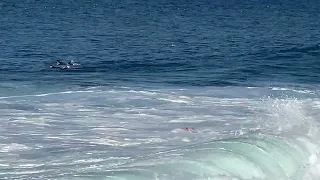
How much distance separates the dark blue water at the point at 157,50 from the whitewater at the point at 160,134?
3.17m

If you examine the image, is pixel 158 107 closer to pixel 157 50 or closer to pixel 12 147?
pixel 12 147

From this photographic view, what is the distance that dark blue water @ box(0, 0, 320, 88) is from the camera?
28312mm

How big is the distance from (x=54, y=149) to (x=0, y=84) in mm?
9150

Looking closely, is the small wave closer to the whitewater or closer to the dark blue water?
the whitewater

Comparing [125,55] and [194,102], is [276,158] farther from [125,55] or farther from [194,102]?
[125,55]

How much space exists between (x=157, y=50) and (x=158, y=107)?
51.5 feet

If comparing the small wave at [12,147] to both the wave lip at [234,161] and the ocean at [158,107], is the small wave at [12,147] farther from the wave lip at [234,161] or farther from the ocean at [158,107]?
the wave lip at [234,161]

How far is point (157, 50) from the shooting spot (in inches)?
1465

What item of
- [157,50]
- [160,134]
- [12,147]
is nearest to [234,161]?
[160,134]

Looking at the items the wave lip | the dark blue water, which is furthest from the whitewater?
the dark blue water

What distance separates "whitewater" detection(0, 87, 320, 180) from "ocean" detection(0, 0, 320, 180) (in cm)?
2

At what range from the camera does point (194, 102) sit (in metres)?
22.6

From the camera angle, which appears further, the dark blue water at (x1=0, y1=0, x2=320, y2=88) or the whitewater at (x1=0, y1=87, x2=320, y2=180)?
the dark blue water at (x1=0, y1=0, x2=320, y2=88)

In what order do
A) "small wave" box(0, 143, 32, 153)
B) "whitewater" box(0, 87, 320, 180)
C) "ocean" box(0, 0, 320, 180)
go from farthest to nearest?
"small wave" box(0, 143, 32, 153) → "ocean" box(0, 0, 320, 180) → "whitewater" box(0, 87, 320, 180)
